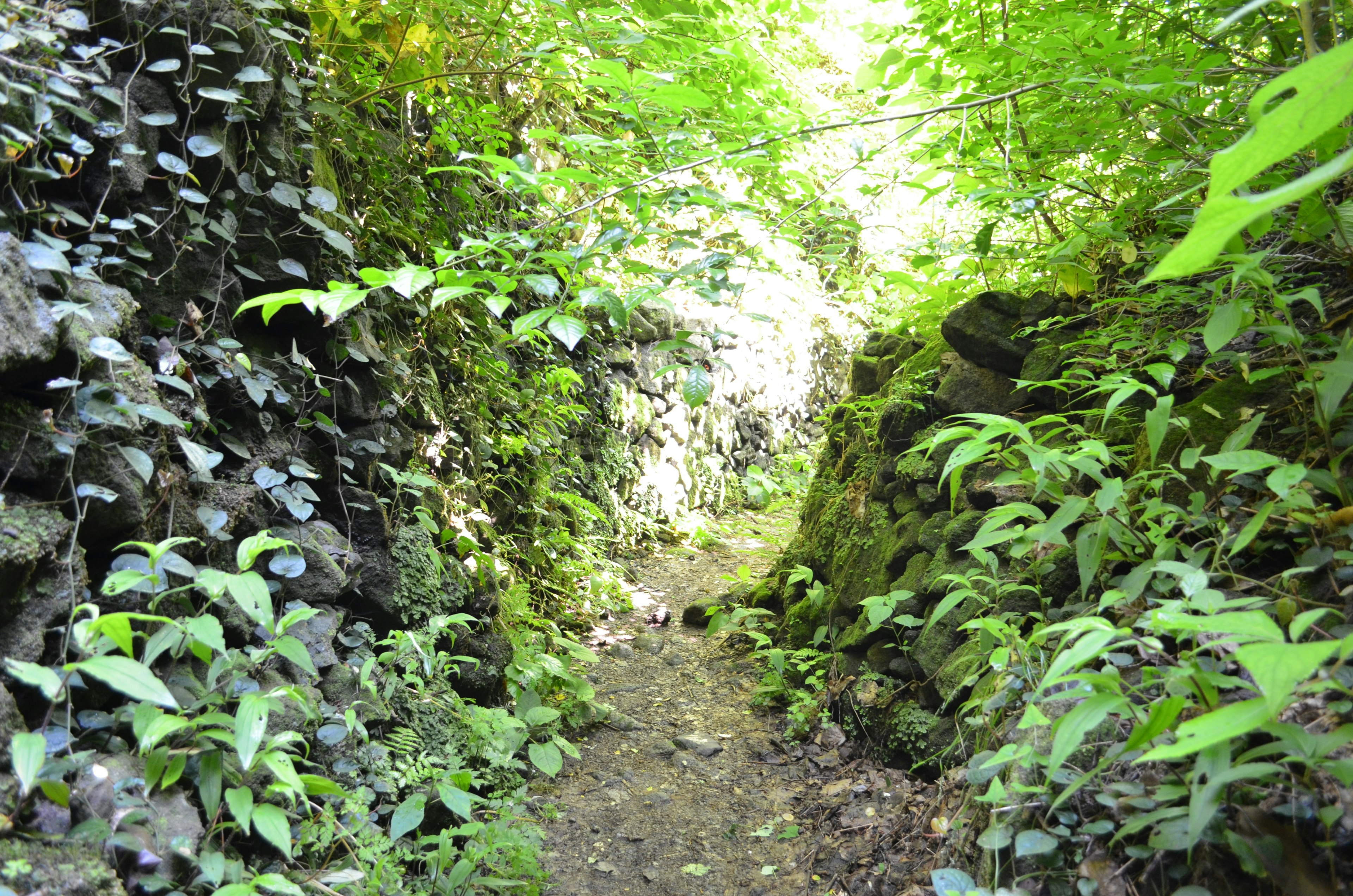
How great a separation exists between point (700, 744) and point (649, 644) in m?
1.30

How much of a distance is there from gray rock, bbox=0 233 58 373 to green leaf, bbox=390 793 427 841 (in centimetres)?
150

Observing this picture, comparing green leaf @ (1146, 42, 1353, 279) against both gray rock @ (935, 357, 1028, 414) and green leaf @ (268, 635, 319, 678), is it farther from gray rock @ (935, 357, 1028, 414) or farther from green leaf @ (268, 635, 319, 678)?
gray rock @ (935, 357, 1028, 414)

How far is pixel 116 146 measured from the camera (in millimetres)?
1990

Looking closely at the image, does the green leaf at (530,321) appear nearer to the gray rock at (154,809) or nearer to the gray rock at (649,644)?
the gray rock at (154,809)

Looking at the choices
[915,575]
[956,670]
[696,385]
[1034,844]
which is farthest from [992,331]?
[1034,844]

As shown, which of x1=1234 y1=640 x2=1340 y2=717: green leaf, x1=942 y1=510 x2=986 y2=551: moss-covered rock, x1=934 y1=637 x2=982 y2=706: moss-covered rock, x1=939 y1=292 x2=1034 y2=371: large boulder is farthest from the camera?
x1=939 y1=292 x2=1034 y2=371: large boulder

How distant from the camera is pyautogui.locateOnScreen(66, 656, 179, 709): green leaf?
1318mm

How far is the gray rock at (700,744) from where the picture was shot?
3537mm

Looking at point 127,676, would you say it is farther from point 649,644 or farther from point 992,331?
point 649,644

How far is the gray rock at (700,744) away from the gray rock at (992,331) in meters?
2.02

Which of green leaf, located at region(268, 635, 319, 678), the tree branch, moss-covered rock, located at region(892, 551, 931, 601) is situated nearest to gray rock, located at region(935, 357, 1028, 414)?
moss-covered rock, located at region(892, 551, 931, 601)

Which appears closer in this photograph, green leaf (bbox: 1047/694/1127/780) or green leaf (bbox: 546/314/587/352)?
green leaf (bbox: 1047/694/1127/780)

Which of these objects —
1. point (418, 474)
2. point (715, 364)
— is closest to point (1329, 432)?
point (715, 364)

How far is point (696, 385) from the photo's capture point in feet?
5.71
